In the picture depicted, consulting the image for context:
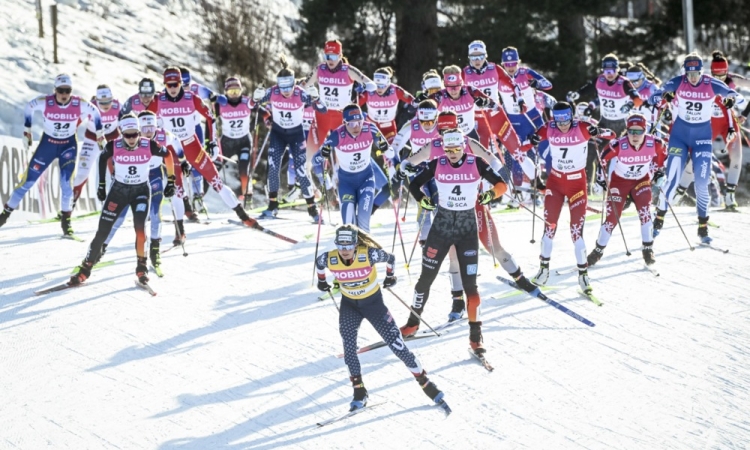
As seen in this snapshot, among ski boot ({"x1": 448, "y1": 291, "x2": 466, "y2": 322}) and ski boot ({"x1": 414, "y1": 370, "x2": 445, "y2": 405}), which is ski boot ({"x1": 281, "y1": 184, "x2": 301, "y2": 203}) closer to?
ski boot ({"x1": 448, "y1": 291, "x2": 466, "y2": 322})

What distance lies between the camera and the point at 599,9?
23.9 metres

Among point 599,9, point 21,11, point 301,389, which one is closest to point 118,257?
point 301,389

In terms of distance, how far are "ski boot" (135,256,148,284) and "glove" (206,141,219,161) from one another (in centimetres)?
374

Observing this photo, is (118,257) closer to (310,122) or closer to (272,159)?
(272,159)

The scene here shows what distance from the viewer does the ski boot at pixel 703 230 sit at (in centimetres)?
1432

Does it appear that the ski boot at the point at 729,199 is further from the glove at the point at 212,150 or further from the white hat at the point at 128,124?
the white hat at the point at 128,124

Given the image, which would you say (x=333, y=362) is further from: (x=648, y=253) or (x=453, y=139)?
(x=648, y=253)

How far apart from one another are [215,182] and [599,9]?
43.5 ft

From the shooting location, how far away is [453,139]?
9.82 m

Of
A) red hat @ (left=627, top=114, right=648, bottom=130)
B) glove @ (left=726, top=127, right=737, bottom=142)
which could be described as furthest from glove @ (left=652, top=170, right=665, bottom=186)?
glove @ (left=726, top=127, right=737, bottom=142)

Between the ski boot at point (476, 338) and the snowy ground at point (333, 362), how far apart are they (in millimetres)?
153

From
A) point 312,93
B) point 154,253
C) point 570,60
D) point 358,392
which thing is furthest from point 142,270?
point 570,60

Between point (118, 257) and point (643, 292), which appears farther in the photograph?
point (118, 257)

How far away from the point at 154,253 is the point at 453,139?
5.09 metres
